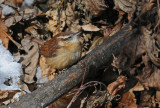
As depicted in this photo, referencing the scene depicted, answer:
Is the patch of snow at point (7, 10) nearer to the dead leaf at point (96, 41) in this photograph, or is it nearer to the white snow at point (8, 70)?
the white snow at point (8, 70)

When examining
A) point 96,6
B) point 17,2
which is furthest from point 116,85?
point 17,2

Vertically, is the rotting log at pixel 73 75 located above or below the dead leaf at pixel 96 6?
below

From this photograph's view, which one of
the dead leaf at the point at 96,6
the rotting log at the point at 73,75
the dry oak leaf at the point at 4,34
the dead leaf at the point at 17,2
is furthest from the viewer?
the dead leaf at the point at 17,2

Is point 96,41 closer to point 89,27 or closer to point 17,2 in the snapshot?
point 89,27

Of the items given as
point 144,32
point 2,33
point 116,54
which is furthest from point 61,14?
point 144,32

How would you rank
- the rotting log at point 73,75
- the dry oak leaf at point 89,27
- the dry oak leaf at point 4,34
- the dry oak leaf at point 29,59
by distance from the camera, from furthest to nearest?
1. the dry oak leaf at point 89,27
2. the dry oak leaf at point 4,34
3. the dry oak leaf at point 29,59
4. the rotting log at point 73,75

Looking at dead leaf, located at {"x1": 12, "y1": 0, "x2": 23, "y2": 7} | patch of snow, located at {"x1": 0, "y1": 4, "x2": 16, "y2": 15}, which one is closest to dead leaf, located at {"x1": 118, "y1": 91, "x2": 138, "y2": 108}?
patch of snow, located at {"x1": 0, "y1": 4, "x2": 16, "y2": 15}

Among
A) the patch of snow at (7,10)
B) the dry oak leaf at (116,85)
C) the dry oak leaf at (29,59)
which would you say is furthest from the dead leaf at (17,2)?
the dry oak leaf at (116,85)

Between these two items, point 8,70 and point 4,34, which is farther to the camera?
point 4,34
